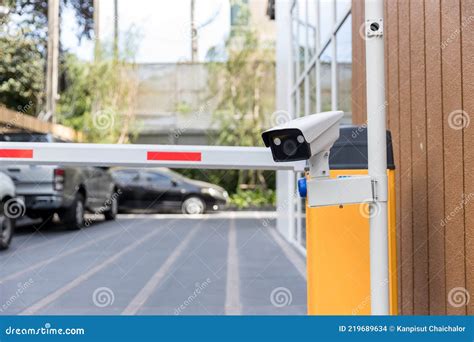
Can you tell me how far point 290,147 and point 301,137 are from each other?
6cm

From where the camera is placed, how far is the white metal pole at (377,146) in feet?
7.38

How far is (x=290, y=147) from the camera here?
2.27 meters

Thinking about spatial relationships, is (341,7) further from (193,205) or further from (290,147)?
(193,205)

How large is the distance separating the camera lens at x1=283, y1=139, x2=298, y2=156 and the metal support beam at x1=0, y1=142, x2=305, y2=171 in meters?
0.52

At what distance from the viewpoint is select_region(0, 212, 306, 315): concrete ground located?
5562 millimetres

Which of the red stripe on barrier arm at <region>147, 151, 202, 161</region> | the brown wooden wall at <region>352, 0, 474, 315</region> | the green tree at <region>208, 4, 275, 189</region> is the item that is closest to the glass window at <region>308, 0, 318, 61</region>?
the brown wooden wall at <region>352, 0, 474, 315</region>

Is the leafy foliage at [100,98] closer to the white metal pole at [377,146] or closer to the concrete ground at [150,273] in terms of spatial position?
the concrete ground at [150,273]

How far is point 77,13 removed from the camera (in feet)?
44.8

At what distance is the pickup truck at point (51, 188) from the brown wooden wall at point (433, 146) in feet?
24.5

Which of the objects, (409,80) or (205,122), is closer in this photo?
(409,80)

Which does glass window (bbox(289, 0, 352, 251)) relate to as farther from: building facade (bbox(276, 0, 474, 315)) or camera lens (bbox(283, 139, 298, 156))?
camera lens (bbox(283, 139, 298, 156))
